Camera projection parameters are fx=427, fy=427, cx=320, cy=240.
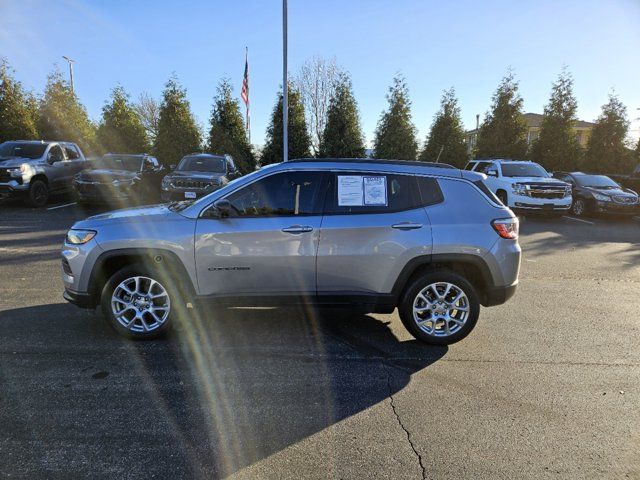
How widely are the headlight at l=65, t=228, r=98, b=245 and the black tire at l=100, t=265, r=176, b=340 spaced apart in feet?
1.44

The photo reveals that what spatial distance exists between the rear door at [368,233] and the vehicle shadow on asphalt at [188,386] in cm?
75

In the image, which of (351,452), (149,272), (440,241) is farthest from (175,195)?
(351,452)

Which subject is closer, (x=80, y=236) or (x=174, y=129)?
Result: (x=80, y=236)

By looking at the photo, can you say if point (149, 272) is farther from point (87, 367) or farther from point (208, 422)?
point (208, 422)

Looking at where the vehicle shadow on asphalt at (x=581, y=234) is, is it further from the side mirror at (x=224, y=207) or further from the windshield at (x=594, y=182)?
the side mirror at (x=224, y=207)

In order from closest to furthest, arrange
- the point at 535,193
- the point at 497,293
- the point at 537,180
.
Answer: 1. the point at 497,293
2. the point at 535,193
3. the point at 537,180

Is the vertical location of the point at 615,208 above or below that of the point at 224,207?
below

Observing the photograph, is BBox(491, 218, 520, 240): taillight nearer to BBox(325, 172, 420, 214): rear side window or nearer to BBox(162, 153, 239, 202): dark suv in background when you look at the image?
BBox(325, 172, 420, 214): rear side window

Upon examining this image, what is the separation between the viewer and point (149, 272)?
420cm

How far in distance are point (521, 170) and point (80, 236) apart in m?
15.1

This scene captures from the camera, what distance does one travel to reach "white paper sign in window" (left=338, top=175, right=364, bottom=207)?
426 cm

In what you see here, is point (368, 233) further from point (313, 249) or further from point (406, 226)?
point (313, 249)

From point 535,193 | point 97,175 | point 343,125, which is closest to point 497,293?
point 535,193

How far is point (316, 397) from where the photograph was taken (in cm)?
340
